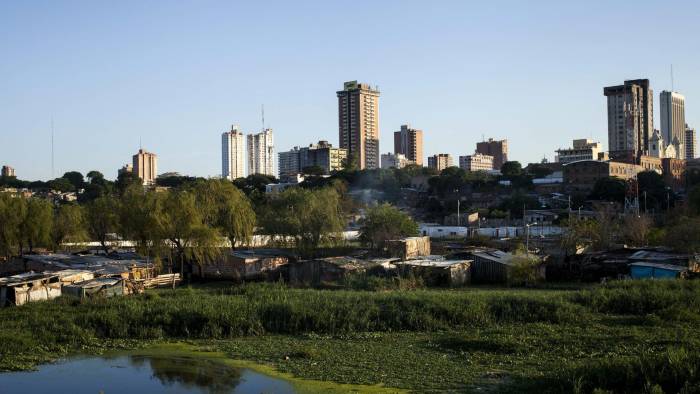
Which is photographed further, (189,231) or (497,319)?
(189,231)

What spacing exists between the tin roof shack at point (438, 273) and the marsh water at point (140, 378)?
1351 cm

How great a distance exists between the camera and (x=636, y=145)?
5635 inches

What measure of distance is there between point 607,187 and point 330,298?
6371 centimetres

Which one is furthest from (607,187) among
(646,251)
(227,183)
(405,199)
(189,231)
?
(189,231)

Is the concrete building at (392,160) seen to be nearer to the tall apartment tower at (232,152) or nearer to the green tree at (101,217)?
the tall apartment tower at (232,152)

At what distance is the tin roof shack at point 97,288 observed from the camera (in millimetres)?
24766

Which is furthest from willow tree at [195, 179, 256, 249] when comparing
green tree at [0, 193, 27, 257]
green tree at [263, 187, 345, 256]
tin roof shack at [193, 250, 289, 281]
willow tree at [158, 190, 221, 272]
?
green tree at [0, 193, 27, 257]

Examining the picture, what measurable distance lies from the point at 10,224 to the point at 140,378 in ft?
83.8

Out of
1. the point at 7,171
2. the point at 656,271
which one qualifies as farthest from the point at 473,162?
the point at 656,271

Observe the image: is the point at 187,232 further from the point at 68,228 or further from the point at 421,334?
the point at 421,334

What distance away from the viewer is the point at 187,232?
105 feet

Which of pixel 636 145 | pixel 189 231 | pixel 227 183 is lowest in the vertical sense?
pixel 189 231

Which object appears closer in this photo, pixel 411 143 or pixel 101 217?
pixel 101 217

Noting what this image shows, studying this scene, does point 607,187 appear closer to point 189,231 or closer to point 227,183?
point 227,183
